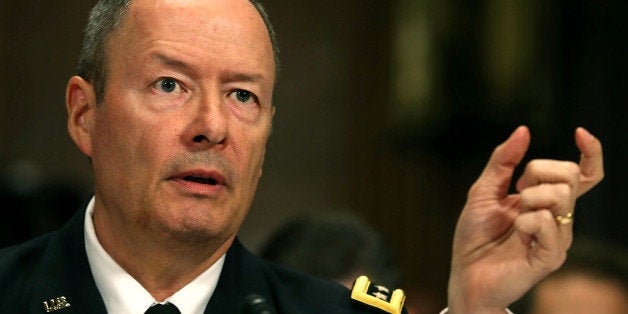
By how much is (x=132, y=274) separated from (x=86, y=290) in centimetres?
10

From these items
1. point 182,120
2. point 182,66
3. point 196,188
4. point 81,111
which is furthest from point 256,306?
point 81,111

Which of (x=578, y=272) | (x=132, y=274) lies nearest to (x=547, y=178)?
(x=132, y=274)

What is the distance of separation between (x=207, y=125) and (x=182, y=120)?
0.20 ft

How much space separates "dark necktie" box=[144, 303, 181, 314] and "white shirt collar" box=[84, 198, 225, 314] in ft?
0.14

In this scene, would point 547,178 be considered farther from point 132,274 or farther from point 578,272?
point 578,272

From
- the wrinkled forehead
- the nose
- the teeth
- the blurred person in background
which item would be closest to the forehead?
the wrinkled forehead

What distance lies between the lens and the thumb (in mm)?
2061

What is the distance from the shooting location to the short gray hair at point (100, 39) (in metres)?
2.17

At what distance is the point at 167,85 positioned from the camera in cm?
208

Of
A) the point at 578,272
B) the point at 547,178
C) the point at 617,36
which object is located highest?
the point at 547,178

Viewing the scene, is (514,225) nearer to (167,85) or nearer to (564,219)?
(564,219)

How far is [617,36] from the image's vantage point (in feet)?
13.2

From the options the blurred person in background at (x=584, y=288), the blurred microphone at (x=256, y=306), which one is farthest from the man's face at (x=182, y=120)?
the blurred person in background at (x=584, y=288)

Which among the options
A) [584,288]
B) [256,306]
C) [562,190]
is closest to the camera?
[256,306]
